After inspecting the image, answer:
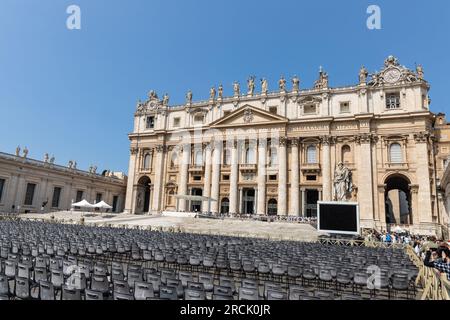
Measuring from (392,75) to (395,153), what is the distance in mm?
10863

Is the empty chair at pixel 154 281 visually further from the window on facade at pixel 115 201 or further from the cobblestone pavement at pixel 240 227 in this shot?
the window on facade at pixel 115 201

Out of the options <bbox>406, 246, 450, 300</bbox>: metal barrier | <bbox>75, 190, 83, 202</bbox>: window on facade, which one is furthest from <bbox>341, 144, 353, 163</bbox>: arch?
<bbox>75, 190, 83, 202</bbox>: window on facade

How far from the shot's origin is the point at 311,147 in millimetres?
41719

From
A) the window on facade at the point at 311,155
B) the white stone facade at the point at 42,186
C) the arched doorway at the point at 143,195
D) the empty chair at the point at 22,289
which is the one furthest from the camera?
the arched doorway at the point at 143,195

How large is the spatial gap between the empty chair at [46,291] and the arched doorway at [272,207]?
3773 cm

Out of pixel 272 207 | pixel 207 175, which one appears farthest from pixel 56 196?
pixel 272 207

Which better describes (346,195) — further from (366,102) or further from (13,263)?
(13,263)

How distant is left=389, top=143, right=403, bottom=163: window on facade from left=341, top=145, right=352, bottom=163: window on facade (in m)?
4.99

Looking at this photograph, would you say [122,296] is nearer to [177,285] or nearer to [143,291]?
[143,291]

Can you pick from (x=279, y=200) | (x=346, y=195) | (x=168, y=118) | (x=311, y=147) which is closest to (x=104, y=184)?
(x=168, y=118)

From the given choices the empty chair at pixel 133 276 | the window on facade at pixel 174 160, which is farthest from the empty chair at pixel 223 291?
the window on facade at pixel 174 160

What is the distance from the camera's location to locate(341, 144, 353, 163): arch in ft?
130

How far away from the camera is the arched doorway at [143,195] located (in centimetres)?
5140

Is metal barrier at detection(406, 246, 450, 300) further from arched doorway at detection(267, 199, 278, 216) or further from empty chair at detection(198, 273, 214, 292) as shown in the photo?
arched doorway at detection(267, 199, 278, 216)
